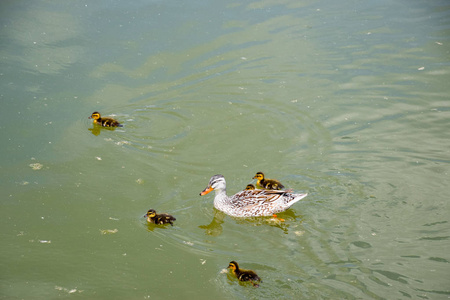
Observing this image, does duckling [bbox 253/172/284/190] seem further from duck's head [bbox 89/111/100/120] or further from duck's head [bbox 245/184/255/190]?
duck's head [bbox 89/111/100/120]

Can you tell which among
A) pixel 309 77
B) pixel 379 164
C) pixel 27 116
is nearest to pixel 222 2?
pixel 309 77

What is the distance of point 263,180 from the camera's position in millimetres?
6934

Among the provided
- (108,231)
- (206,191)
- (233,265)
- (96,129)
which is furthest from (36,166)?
(233,265)

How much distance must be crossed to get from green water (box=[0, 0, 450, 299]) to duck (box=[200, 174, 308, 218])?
0.16 metres

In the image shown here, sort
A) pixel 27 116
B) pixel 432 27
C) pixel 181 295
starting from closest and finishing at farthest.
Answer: pixel 181 295 < pixel 27 116 < pixel 432 27

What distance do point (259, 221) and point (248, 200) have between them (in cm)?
28

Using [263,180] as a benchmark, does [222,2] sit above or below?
above

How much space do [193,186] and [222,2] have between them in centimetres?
602

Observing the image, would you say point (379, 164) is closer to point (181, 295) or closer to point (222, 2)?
point (181, 295)

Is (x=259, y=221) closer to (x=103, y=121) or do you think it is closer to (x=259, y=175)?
(x=259, y=175)

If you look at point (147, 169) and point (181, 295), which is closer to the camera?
point (181, 295)

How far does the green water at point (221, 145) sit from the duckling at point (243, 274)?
0.27 ft

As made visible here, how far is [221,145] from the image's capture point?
777 centimetres

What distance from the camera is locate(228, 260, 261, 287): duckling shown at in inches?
204
